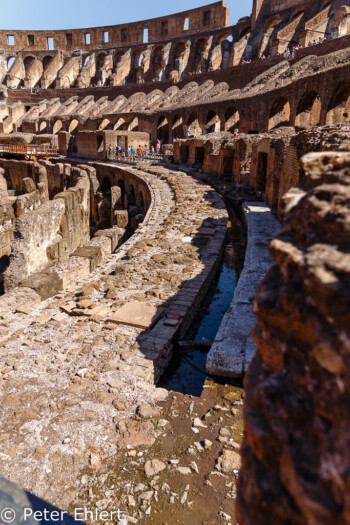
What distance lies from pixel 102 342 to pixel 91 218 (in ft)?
50.0

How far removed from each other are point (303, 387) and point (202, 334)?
4.47 m

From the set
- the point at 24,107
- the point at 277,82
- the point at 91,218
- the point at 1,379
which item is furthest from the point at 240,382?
the point at 24,107

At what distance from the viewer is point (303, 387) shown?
147cm

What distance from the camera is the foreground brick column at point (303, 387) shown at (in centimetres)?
125

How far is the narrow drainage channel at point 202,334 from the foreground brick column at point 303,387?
2961 millimetres

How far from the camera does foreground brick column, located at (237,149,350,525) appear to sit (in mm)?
1250

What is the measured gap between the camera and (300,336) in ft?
5.08

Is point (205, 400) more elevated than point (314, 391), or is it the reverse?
point (314, 391)

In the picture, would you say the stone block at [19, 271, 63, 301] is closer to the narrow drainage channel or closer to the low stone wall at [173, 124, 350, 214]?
the narrow drainage channel

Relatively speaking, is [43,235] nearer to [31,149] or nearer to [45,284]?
[45,284]

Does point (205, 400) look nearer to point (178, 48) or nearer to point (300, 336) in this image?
point (300, 336)

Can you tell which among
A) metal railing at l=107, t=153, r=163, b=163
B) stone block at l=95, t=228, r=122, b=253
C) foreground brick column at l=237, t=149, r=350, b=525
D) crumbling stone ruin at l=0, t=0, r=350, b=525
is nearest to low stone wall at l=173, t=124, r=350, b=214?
crumbling stone ruin at l=0, t=0, r=350, b=525

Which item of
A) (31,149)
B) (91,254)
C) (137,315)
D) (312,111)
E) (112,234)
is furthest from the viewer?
(31,149)

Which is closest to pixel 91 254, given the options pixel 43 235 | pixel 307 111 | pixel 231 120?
pixel 43 235
